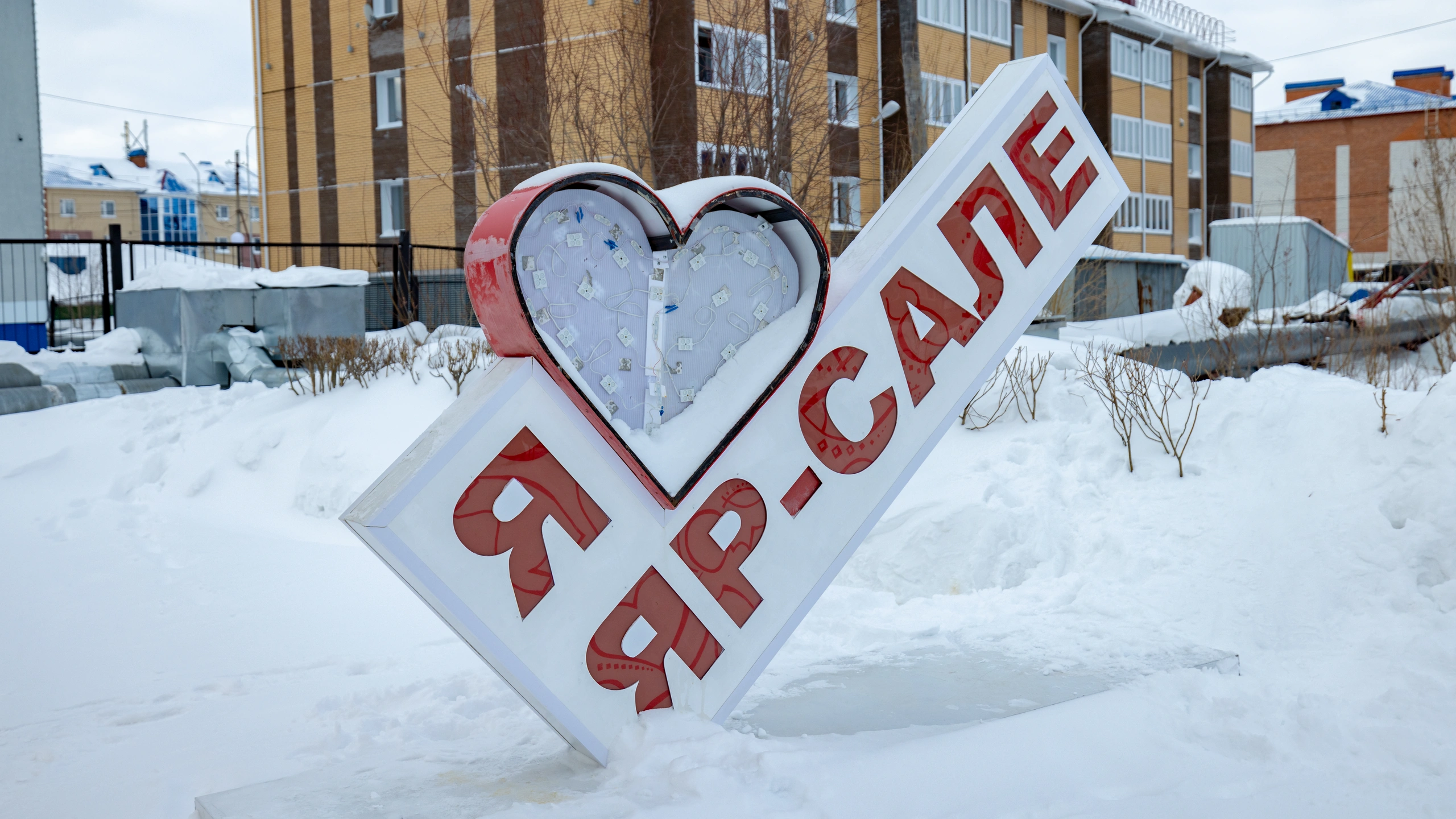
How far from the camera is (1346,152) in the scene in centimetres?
5312

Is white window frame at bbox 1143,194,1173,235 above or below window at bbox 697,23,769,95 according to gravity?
above

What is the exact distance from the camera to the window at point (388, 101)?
2634 cm

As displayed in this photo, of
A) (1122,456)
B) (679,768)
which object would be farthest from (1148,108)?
(679,768)

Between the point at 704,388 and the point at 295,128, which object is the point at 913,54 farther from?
the point at 295,128

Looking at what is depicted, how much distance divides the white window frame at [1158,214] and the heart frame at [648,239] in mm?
35447

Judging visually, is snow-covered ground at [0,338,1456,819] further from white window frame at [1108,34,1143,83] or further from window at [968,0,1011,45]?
white window frame at [1108,34,1143,83]

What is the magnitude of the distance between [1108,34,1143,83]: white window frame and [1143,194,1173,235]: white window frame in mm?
4092

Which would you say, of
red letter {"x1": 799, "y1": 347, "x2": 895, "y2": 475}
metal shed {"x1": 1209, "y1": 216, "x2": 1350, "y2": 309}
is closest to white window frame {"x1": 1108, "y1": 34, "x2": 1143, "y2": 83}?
metal shed {"x1": 1209, "y1": 216, "x2": 1350, "y2": 309}

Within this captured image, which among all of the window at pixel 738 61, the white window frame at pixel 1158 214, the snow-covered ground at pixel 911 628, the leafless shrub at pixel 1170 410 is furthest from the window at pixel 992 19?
the leafless shrub at pixel 1170 410

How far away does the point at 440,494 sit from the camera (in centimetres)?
326

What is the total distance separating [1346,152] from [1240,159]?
15.7m

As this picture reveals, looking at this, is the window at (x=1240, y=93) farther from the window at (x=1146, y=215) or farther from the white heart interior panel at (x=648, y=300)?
the white heart interior panel at (x=648, y=300)

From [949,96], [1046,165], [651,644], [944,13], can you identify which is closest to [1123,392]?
[1046,165]

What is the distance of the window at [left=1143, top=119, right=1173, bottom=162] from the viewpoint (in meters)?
36.6
